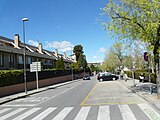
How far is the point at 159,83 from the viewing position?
1477 cm

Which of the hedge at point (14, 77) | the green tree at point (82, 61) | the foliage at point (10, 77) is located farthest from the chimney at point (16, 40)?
the green tree at point (82, 61)

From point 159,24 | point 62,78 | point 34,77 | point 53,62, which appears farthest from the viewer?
point 53,62

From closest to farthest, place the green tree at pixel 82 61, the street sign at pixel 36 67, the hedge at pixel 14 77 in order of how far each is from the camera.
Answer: the hedge at pixel 14 77
the street sign at pixel 36 67
the green tree at pixel 82 61

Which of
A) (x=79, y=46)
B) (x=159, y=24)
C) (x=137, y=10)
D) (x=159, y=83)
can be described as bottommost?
(x=159, y=83)

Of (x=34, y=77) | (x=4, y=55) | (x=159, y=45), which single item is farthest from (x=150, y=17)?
(x=4, y=55)

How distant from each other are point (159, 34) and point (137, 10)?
6.37 feet

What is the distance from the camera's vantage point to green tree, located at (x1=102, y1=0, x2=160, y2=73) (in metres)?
13.7

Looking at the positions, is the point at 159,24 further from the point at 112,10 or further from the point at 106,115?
the point at 106,115

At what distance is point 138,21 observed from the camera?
599 inches

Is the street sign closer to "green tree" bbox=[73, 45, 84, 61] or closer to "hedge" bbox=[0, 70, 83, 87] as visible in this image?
"hedge" bbox=[0, 70, 83, 87]

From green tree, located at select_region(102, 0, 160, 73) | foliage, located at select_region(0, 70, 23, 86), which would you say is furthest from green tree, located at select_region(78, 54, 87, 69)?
green tree, located at select_region(102, 0, 160, 73)

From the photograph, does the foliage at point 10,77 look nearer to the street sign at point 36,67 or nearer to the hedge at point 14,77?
the hedge at point 14,77

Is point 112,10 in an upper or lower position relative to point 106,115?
upper

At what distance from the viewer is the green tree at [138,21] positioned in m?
13.7
